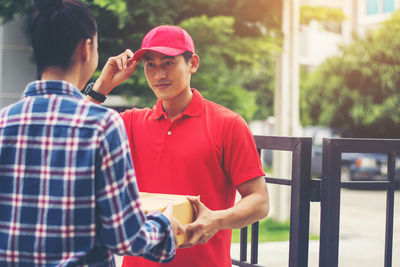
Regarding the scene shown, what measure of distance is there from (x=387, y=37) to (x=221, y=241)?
19696mm

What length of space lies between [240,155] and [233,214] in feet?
0.76

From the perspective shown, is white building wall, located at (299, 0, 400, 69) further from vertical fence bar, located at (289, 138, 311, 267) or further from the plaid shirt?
the plaid shirt

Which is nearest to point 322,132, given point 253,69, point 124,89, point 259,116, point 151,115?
point 253,69

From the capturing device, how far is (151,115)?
89.7 inches

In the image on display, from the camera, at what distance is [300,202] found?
2.78m

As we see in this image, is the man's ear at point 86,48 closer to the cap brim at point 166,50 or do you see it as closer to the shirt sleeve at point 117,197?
the shirt sleeve at point 117,197

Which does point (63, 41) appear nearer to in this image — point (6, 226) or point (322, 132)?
point (6, 226)

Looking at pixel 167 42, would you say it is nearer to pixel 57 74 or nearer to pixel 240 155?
pixel 240 155

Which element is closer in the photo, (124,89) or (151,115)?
(151,115)

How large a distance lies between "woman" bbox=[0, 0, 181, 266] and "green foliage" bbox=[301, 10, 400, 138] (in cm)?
1803

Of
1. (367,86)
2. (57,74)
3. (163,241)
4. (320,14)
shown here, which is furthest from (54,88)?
(367,86)

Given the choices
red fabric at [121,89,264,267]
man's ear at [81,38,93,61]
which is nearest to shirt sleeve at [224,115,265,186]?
red fabric at [121,89,264,267]

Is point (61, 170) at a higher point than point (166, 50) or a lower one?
lower

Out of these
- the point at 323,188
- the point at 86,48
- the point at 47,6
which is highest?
the point at 47,6
